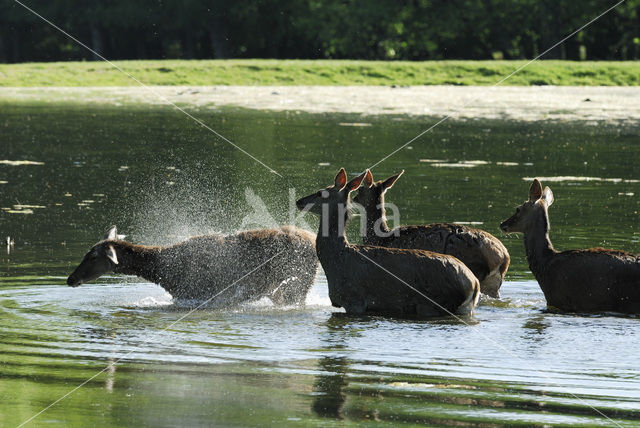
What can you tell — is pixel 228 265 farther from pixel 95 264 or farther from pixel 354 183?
pixel 354 183

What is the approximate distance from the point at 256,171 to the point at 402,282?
1177cm

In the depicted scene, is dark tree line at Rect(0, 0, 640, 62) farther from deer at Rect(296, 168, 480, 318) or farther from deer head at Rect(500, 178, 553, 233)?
deer at Rect(296, 168, 480, 318)

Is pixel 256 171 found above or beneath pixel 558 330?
above

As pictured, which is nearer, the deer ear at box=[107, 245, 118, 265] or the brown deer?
the brown deer

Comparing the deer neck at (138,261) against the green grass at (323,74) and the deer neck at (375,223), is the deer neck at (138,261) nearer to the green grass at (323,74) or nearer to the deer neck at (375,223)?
the deer neck at (375,223)

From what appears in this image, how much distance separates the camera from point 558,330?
11.0m

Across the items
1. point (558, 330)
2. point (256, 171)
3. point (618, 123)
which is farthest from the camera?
point (618, 123)

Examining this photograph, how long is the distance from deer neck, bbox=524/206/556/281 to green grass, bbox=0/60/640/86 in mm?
38284

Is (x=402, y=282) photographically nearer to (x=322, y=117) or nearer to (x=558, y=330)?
(x=558, y=330)

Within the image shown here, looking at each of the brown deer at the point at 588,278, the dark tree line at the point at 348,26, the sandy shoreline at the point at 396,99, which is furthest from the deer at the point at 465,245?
the dark tree line at the point at 348,26

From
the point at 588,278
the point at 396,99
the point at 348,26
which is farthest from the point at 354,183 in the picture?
the point at 348,26

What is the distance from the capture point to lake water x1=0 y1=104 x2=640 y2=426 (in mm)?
8242

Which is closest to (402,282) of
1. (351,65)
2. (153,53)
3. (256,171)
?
(256,171)

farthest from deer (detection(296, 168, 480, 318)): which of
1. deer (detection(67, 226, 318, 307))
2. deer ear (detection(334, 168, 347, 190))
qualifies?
deer (detection(67, 226, 318, 307))
